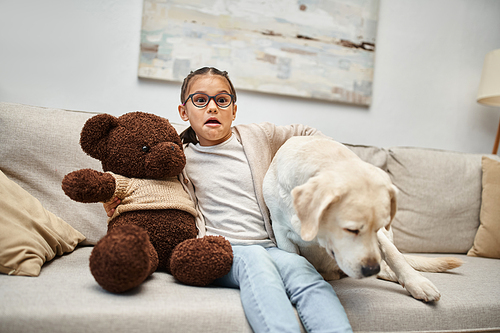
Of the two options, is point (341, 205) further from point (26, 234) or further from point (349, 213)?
point (26, 234)

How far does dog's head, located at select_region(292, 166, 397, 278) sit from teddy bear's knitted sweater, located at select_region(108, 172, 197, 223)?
1.57 feet

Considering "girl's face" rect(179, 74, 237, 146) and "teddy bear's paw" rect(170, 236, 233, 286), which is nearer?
"teddy bear's paw" rect(170, 236, 233, 286)

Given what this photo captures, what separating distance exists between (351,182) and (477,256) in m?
1.43

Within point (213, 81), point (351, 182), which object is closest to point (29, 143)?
point (213, 81)

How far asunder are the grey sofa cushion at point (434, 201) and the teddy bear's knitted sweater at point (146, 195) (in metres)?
1.26

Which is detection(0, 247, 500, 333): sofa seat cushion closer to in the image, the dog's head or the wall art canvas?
the dog's head

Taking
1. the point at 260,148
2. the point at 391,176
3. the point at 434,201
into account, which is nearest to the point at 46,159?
the point at 260,148

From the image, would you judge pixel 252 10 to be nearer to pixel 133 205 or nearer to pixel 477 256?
pixel 133 205

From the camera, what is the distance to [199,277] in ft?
3.32

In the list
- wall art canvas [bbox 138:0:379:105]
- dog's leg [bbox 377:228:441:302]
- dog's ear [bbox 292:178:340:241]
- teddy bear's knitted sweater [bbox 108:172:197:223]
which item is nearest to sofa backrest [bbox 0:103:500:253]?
teddy bear's knitted sweater [bbox 108:172:197:223]

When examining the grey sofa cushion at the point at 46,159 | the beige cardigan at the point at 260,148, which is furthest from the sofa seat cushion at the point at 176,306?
the beige cardigan at the point at 260,148

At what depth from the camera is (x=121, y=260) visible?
0.83 meters

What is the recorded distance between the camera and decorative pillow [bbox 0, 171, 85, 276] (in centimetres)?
98

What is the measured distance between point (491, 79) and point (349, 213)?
7.00ft
